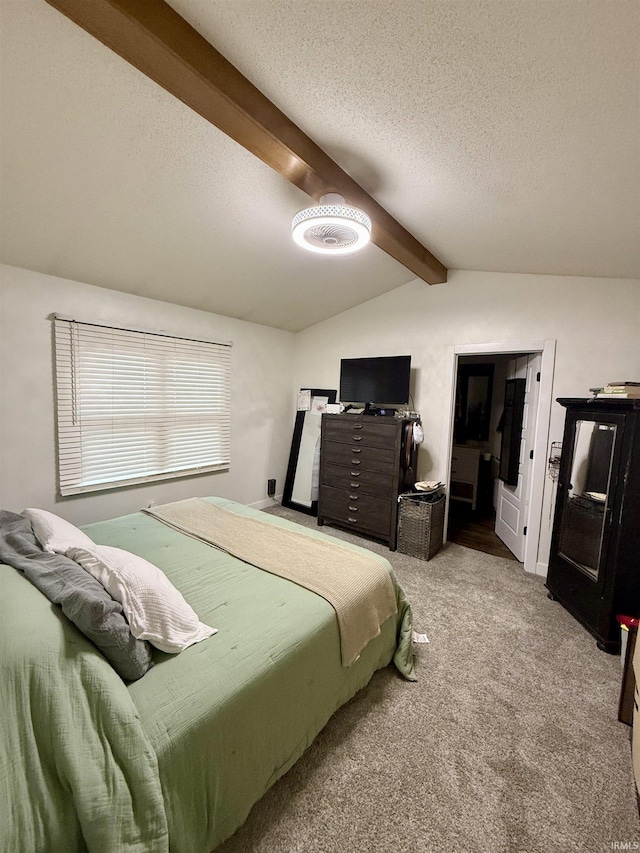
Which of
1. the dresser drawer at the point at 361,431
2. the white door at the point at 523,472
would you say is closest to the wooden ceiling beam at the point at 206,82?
the dresser drawer at the point at 361,431

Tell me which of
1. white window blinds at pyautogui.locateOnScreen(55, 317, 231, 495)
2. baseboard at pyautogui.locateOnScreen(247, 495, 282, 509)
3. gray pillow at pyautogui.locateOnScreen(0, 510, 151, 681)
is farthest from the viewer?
baseboard at pyautogui.locateOnScreen(247, 495, 282, 509)

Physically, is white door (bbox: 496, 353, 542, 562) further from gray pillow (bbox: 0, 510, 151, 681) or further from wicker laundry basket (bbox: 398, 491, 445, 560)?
gray pillow (bbox: 0, 510, 151, 681)

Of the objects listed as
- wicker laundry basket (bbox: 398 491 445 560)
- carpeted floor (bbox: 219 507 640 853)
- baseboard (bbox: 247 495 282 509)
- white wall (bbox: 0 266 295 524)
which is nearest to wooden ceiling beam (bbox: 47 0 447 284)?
white wall (bbox: 0 266 295 524)

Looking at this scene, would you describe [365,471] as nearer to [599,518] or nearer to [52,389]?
[599,518]

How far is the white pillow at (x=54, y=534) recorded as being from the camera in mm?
1456

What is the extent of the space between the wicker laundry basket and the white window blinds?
210 cm

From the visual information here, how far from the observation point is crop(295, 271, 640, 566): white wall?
8.76 feet

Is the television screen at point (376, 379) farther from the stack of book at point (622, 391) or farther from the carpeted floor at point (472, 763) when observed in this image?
the carpeted floor at point (472, 763)

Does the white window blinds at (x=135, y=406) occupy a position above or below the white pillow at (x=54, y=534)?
above

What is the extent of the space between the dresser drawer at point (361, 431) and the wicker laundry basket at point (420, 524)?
1.86 feet

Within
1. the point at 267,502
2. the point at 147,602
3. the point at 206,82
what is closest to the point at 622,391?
the point at 206,82

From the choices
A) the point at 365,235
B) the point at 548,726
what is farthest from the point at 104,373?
the point at 548,726

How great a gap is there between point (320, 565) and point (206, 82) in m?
2.15

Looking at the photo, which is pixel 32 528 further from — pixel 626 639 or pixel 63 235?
pixel 626 639
